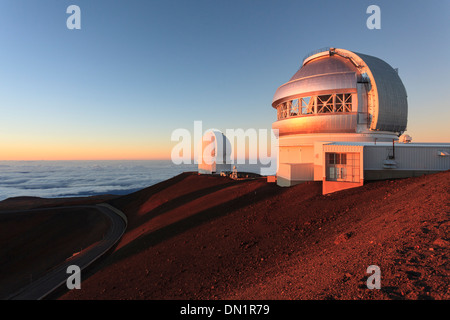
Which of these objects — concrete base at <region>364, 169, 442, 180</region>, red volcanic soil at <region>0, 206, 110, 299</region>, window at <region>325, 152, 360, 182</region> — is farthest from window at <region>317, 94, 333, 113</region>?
red volcanic soil at <region>0, 206, 110, 299</region>

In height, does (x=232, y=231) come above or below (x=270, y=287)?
below

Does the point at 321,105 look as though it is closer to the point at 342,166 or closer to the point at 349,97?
the point at 349,97

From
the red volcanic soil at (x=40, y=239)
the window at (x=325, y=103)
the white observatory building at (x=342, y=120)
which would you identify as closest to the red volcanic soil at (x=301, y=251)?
the white observatory building at (x=342, y=120)

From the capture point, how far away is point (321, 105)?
18.7m

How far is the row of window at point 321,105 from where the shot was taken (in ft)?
58.8

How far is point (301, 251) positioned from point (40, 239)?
84.3 ft

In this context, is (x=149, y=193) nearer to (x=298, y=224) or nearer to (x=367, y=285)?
(x=298, y=224)

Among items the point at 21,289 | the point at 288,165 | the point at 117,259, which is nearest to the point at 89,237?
the point at 21,289

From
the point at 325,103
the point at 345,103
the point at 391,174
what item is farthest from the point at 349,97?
the point at 391,174

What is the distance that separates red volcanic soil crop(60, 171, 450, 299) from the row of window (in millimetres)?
7698

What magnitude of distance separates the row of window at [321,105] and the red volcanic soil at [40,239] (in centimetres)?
2242

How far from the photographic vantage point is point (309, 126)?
18.7 metres

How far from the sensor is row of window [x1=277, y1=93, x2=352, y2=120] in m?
17.9
